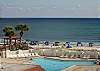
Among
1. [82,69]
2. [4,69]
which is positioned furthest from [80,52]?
[4,69]

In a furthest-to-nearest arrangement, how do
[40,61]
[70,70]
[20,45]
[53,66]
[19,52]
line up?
[20,45] → [19,52] → [40,61] → [53,66] → [70,70]

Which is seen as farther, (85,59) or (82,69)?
(85,59)

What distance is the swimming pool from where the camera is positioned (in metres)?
32.7

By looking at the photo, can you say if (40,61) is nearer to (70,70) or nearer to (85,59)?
(85,59)

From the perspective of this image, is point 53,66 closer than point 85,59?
Yes

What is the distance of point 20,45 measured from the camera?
43531 mm

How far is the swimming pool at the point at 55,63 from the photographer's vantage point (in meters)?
32.7

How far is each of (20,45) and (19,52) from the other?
405 cm

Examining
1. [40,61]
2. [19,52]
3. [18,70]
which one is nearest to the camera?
[18,70]

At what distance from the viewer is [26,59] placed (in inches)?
1479

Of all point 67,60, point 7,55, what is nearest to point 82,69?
point 67,60

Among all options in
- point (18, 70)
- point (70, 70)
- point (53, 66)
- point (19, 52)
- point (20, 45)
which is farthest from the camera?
point (20, 45)

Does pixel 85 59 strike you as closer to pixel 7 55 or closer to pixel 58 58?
pixel 58 58

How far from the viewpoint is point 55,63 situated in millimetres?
35906
